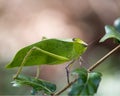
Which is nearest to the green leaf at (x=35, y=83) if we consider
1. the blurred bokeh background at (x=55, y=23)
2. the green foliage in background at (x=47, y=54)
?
the green foliage in background at (x=47, y=54)

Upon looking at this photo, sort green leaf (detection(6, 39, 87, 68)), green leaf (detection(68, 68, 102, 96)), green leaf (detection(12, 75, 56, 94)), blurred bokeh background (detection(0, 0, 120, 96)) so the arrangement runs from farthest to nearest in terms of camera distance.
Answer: blurred bokeh background (detection(0, 0, 120, 96)), green leaf (detection(6, 39, 87, 68)), green leaf (detection(12, 75, 56, 94)), green leaf (detection(68, 68, 102, 96))

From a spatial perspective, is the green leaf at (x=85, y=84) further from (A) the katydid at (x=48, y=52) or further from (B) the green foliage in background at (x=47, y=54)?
(A) the katydid at (x=48, y=52)

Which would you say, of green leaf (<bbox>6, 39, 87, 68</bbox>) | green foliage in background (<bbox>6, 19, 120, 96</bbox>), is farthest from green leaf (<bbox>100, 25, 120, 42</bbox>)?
green leaf (<bbox>6, 39, 87, 68</bbox>)

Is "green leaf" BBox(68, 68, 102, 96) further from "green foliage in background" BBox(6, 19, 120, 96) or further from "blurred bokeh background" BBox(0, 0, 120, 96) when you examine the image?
"blurred bokeh background" BBox(0, 0, 120, 96)

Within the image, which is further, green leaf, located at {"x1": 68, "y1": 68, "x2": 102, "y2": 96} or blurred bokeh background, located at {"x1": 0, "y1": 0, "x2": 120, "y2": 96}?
blurred bokeh background, located at {"x1": 0, "y1": 0, "x2": 120, "y2": 96}

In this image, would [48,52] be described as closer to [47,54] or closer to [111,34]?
[47,54]

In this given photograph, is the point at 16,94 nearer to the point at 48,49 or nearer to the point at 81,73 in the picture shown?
the point at 48,49
